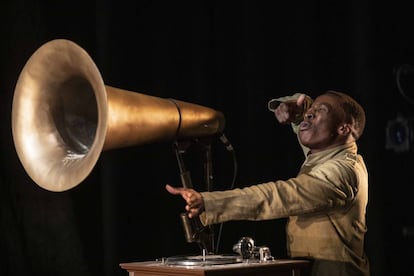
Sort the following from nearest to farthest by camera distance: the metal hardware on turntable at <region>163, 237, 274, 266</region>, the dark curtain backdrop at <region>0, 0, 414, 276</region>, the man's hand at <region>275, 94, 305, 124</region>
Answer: the metal hardware on turntable at <region>163, 237, 274, 266</region>, the man's hand at <region>275, 94, 305, 124</region>, the dark curtain backdrop at <region>0, 0, 414, 276</region>

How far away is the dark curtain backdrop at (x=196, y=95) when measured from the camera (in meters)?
2.62

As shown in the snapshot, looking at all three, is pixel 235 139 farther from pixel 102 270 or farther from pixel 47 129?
pixel 47 129

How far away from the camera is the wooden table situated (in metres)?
1.90

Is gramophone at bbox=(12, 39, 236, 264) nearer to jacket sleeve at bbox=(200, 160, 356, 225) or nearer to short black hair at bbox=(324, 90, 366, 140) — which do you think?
jacket sleeve at bbox=(200, 160, 356, 225)

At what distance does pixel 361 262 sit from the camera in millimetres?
2223

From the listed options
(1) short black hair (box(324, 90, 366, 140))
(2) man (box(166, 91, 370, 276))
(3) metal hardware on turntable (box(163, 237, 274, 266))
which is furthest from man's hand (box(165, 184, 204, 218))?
(1) short black hair (box(324, 90, 366, 140))

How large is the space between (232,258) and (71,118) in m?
0.65

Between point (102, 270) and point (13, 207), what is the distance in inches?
15.5

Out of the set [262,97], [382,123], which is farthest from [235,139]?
[382,123]

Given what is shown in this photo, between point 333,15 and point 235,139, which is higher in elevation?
point 333,15

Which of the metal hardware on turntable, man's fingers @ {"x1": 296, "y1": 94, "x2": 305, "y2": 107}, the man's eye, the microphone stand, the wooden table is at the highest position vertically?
man's fingers @ {"x1": 296, "y1": 94, "x2": 305, "y2": 107}

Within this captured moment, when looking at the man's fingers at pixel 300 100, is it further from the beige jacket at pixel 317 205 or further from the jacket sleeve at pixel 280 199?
the jacket sleeve at pixel 280 199

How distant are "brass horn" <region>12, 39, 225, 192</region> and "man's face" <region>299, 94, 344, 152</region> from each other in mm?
257

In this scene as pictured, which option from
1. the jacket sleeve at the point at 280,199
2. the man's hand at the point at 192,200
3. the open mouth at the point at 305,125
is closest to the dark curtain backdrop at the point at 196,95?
the open mouth at the point at 305,125
